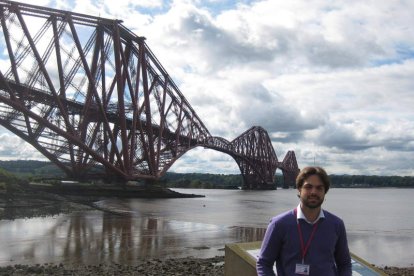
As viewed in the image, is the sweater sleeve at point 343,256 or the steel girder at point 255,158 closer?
the sweater sleeve at point 343,256

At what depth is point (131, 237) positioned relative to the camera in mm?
21016

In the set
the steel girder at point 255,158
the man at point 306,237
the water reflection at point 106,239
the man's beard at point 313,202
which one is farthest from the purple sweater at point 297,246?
the steel girder at point 255,158

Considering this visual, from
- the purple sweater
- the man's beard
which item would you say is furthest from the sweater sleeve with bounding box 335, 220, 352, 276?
the man's beard

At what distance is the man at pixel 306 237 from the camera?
11.5 ft

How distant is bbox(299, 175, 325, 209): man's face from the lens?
11.5ft

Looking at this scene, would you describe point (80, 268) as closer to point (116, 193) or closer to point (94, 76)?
point (94, 76)

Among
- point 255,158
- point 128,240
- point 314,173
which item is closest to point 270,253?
point 314,173

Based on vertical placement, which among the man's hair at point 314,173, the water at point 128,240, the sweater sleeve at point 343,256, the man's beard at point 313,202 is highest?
the man's hair at point 314,173

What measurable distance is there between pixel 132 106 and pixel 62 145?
944 cm

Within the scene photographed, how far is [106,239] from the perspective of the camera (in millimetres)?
20141

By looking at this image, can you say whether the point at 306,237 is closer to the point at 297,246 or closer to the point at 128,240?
the point at 297,246

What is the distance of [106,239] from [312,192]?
17.7 m

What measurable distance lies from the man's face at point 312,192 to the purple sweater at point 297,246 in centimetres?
14

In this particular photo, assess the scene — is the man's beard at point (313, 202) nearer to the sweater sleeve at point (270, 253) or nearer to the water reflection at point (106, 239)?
the sweater sleeve at point (270, 253)
